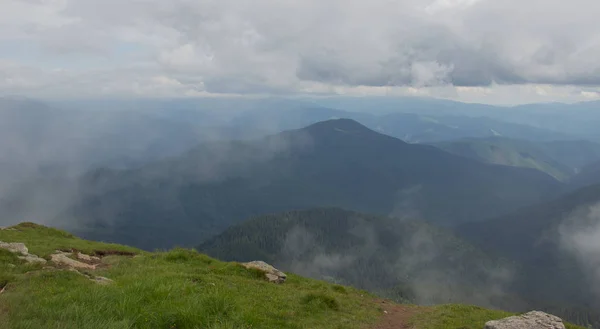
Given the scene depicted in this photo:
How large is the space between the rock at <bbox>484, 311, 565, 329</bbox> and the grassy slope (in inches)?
99.6

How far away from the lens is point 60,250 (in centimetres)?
3134

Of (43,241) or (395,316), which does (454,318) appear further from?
(43,241)

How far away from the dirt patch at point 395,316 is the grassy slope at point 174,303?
540 mm

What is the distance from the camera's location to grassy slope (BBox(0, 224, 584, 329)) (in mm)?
11383

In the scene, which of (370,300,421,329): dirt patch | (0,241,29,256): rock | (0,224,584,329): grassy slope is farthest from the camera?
(0,241,29,256): rock

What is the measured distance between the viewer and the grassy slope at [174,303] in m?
11.4

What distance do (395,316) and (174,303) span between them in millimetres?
16761

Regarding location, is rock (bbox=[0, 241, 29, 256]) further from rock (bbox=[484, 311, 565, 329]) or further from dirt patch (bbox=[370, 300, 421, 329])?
rock (bbox=[484, 311, 565, 329])

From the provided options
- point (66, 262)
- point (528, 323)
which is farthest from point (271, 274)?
point (528, 323)

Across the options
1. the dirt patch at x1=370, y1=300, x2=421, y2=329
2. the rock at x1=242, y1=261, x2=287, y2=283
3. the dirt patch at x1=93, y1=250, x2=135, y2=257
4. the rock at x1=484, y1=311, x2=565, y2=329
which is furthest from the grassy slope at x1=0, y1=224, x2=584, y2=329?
the dirt patch at x1=93, y1=250, x2=135, y2=257

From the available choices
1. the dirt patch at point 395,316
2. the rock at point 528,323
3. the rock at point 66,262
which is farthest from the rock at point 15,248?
the rock at point 528,323

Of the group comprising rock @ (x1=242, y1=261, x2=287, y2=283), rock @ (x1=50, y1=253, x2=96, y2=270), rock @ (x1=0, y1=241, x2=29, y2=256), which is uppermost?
rock @ (x1=0, y1=241, x2=29, y2=256)

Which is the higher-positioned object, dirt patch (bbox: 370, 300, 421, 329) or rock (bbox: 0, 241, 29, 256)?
rock (bbox: 0, 241, 29, 256)

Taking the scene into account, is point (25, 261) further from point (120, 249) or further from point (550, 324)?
point (550, 324)
